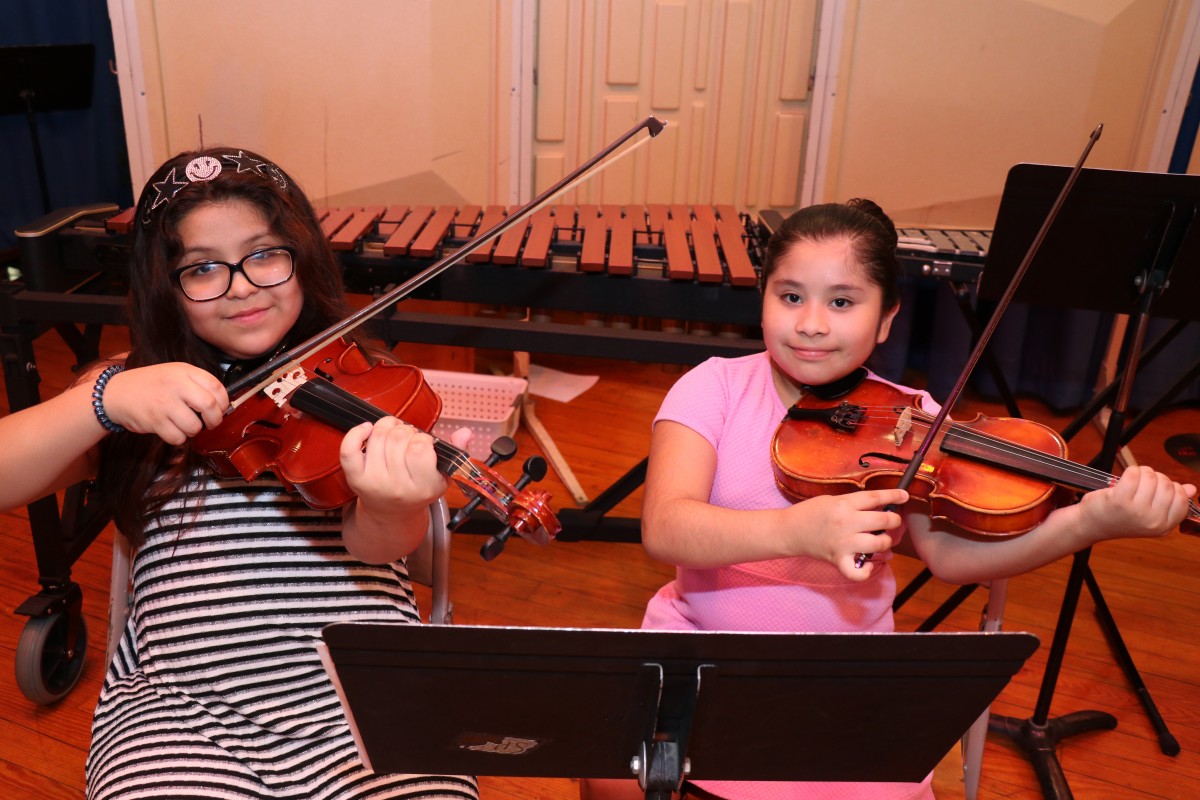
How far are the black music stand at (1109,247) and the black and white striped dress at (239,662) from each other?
126cm

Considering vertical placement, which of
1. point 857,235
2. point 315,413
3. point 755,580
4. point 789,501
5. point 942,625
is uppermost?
point 857,235

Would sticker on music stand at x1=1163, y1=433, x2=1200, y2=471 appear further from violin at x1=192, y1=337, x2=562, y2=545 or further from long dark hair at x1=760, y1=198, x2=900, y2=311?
violin at x1=192, y1=337, x2=562, y2=545

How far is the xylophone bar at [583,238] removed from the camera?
2.02 metres

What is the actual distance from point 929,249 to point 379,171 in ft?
8.11

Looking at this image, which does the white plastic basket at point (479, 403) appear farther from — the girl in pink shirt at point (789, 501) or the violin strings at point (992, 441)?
the violin strings at point (992, 441)

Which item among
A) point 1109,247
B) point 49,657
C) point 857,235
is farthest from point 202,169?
point 1109,247

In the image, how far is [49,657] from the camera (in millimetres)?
2070

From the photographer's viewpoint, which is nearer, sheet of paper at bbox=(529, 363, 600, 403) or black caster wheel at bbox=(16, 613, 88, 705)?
black caster wheel at bbox=(16, 613, 88, 705)

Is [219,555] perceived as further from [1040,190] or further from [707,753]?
[1040,190]

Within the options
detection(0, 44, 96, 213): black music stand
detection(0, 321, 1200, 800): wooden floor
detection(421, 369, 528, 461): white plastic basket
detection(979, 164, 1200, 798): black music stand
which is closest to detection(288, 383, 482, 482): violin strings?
detection(0, 321, 1200, 800): wooden floor

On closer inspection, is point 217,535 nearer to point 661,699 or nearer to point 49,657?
point 661,699

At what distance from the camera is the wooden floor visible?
1.97 meters

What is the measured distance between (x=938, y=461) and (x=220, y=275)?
995 millimetres

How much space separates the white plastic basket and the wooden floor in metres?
0.18
